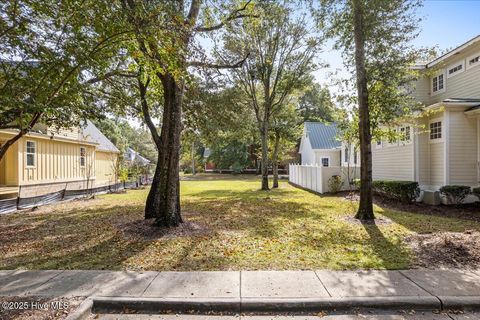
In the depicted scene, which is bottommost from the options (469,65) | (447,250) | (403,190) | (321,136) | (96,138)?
(447,250)

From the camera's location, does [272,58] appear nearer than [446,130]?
No

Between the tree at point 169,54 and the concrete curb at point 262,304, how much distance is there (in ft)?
13.7

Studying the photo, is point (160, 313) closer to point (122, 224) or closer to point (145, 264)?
point (145, 264)

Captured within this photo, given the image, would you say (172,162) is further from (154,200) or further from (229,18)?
(229,18)

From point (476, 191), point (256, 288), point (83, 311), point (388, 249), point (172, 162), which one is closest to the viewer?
point (83, 311)

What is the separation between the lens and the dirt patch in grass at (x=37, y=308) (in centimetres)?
344

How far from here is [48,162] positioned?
53.2 ft

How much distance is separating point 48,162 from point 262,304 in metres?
16.8

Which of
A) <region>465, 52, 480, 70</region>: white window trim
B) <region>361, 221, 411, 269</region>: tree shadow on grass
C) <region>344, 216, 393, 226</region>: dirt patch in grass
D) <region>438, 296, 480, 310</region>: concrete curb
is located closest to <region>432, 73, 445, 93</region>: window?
<region>465, 52, 480, 70</region>: white window trim

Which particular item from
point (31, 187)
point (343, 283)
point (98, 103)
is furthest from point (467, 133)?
point (31, 187)

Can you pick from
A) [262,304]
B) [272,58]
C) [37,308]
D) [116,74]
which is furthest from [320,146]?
[37,308]

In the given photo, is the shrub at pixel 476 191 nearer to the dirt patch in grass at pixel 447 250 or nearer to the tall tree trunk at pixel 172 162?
the dirt patch in grass at pixel 447 250

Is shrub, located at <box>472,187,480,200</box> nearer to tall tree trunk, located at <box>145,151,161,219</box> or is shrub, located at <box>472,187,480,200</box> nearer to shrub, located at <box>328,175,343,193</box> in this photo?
shrub, located at <box>328,175,343,193</box>

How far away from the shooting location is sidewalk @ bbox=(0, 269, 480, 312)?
3.78 meters
